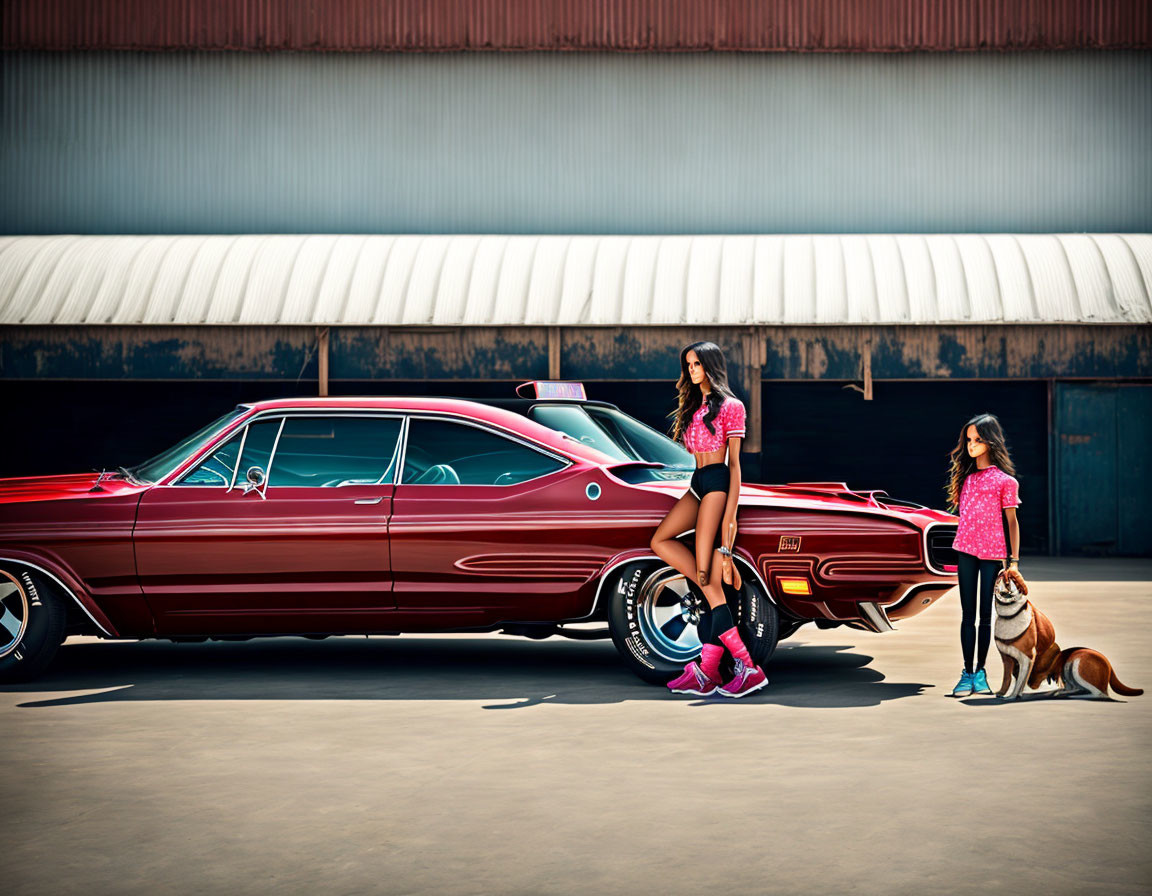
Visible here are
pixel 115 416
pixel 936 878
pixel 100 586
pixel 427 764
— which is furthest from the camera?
pixel 115 416

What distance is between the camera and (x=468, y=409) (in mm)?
8547

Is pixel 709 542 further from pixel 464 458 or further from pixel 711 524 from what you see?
pixel 464 458

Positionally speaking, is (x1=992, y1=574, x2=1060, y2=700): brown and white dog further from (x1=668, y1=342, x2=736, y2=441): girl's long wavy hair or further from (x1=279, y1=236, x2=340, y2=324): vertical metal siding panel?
(x1=279, y1=236, x2=340, y2=324): vertical metal siding panel

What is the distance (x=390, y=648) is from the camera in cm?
998

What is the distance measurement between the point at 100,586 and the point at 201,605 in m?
0.57

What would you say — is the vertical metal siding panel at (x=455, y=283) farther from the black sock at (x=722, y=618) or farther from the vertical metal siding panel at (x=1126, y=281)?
the black sock at (x=722, y=618)

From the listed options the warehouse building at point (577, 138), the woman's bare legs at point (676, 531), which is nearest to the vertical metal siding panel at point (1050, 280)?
the warehouse building at point (577, 138)

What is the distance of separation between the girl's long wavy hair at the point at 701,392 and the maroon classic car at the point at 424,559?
50cm

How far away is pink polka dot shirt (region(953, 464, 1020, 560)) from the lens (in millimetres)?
7832

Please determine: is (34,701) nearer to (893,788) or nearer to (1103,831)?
(893,788)

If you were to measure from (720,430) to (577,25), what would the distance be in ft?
56.9

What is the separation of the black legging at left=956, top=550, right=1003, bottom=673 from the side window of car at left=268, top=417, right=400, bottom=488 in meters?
3.17

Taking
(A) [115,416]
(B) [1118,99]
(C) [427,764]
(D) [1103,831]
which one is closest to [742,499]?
(C) [427,764]

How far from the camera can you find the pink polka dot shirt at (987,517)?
7832mm
